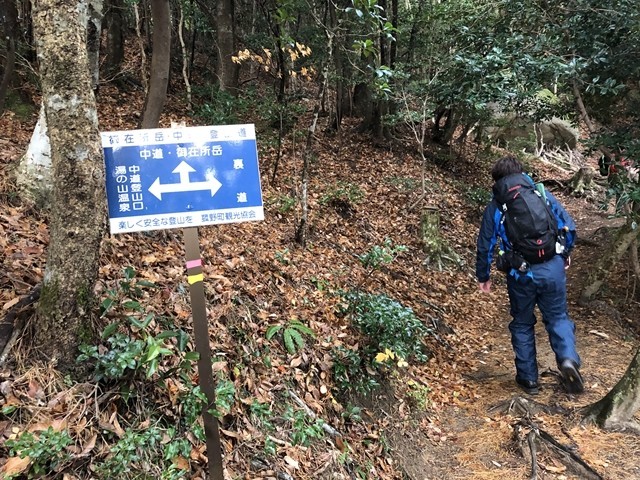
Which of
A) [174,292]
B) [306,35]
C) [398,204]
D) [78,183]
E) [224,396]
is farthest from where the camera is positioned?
[306,35]

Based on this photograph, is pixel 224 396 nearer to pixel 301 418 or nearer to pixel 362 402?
pixel 301 418

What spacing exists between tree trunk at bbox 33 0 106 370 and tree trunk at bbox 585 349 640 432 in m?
4.29

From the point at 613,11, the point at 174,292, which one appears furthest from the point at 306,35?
the point at 174,292

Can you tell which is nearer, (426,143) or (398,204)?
(398,204)

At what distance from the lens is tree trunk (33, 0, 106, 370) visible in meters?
2.48

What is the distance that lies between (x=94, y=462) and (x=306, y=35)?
14.2m

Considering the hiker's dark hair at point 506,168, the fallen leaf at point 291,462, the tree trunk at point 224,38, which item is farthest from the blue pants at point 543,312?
the tree trunk at point 224,38

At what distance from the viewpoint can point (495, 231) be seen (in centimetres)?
508

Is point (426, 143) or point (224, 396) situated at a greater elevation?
point (224, 396)

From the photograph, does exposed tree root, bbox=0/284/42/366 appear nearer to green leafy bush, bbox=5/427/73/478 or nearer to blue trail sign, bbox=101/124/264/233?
green leafy bush, bbox=5/427/73/478

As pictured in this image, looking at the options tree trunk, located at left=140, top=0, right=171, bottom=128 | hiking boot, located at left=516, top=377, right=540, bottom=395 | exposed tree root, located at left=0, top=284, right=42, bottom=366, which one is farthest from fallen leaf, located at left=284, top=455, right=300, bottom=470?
tree trunk, located at left=140, top=0, right=171, bottom=128

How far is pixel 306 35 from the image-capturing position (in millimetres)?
14469

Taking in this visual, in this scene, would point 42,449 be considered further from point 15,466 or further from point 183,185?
point 183,185

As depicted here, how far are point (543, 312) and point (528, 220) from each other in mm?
1065
